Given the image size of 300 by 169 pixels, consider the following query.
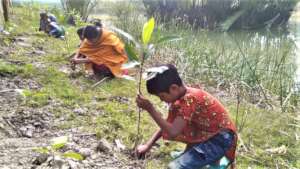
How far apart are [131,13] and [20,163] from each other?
7931 mm

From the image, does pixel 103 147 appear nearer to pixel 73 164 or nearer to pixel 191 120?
pixel 73 164

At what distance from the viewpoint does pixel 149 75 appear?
2129 mm

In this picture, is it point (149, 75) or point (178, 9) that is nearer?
point (149, 75)

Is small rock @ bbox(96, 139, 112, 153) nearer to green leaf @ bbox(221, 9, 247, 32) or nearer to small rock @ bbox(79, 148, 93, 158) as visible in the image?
small rock @ bbox(79, 148, 93, 158)

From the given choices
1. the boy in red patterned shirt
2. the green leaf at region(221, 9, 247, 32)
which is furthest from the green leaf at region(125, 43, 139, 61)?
the green leaf at region(221, 9, 247, 32)

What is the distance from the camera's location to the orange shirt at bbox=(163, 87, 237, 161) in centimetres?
217

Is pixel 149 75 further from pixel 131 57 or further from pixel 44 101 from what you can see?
pixel 44 101

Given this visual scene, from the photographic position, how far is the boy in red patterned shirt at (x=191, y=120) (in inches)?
84.2

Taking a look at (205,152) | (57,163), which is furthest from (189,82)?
(57,163)

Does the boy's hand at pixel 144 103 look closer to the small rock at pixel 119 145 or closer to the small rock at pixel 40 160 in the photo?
the small rock at pixel 40 160

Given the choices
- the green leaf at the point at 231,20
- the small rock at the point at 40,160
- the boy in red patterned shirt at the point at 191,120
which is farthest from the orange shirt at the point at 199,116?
the green leaf at the point at 231,20

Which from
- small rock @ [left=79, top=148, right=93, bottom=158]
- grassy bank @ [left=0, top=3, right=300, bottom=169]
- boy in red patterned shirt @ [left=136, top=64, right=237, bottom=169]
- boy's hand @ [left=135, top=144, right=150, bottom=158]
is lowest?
grassy bank @ [left=0, top=3, right=300, bottom=169]

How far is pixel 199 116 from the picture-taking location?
2229 millimetres

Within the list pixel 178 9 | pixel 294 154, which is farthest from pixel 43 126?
pixel 178 9
